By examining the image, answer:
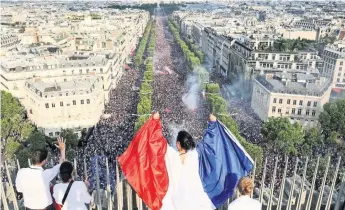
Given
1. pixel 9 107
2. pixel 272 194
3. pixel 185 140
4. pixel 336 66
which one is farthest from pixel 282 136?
pixel 336 66

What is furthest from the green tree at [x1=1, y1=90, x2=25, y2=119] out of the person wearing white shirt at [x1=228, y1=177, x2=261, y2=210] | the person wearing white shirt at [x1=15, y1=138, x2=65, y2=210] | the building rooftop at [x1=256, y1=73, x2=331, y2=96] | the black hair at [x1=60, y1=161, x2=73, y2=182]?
the person wearing white shirt at [x1=228, y1=177, x2=261, y2=210]

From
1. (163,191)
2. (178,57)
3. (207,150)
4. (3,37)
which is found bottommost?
(178,57)

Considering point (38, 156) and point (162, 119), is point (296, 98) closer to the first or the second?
point (162, 119)

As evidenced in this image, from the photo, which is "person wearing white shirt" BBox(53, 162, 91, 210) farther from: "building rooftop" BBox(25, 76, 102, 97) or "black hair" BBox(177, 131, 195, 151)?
"building rooftop" BBox(25, 76, 102, 97)

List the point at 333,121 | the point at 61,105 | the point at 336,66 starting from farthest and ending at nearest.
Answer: the point at 336,66 → the point at 61,105 → the point at 333,121

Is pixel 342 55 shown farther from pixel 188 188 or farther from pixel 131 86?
pixel 188 188

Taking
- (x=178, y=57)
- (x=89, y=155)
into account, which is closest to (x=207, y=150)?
(x=89, y=155)

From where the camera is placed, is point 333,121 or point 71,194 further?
point 333,121
